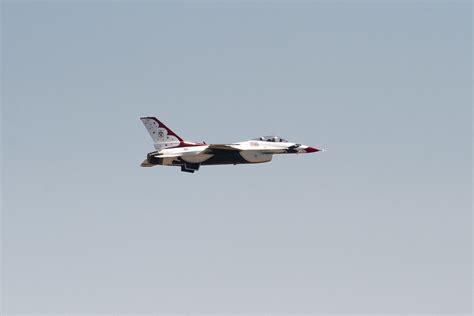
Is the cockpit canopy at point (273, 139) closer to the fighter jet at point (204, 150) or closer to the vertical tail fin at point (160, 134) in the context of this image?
the fighter jet at point (204, 150)

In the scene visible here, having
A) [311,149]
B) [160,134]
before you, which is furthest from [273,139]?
[160,134]

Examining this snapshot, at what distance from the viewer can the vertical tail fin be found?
249 ft

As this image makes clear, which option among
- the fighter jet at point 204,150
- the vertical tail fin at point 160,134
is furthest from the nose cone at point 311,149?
the vertical tail fin at point 160,134

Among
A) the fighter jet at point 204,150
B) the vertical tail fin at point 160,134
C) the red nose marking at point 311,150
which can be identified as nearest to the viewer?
the fighter jet at point 204,150

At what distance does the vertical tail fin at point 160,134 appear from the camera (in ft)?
249

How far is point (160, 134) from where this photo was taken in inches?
3017

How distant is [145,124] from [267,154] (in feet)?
43.5

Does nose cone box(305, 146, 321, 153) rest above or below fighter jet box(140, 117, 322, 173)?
above

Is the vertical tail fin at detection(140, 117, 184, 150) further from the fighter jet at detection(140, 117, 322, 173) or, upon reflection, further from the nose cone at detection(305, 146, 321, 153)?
the nose cone at detection(305, 146, 321, 153)

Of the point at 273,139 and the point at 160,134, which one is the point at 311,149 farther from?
the point at 160,134

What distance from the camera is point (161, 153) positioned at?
73.6 m

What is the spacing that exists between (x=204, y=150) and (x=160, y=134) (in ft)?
21.8

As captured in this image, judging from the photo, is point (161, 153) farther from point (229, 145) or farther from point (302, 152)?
point (302, 152)

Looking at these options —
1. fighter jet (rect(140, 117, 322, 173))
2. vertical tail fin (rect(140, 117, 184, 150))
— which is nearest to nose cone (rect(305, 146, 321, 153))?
fighter jet (rect(140, 117, 322, 173))
